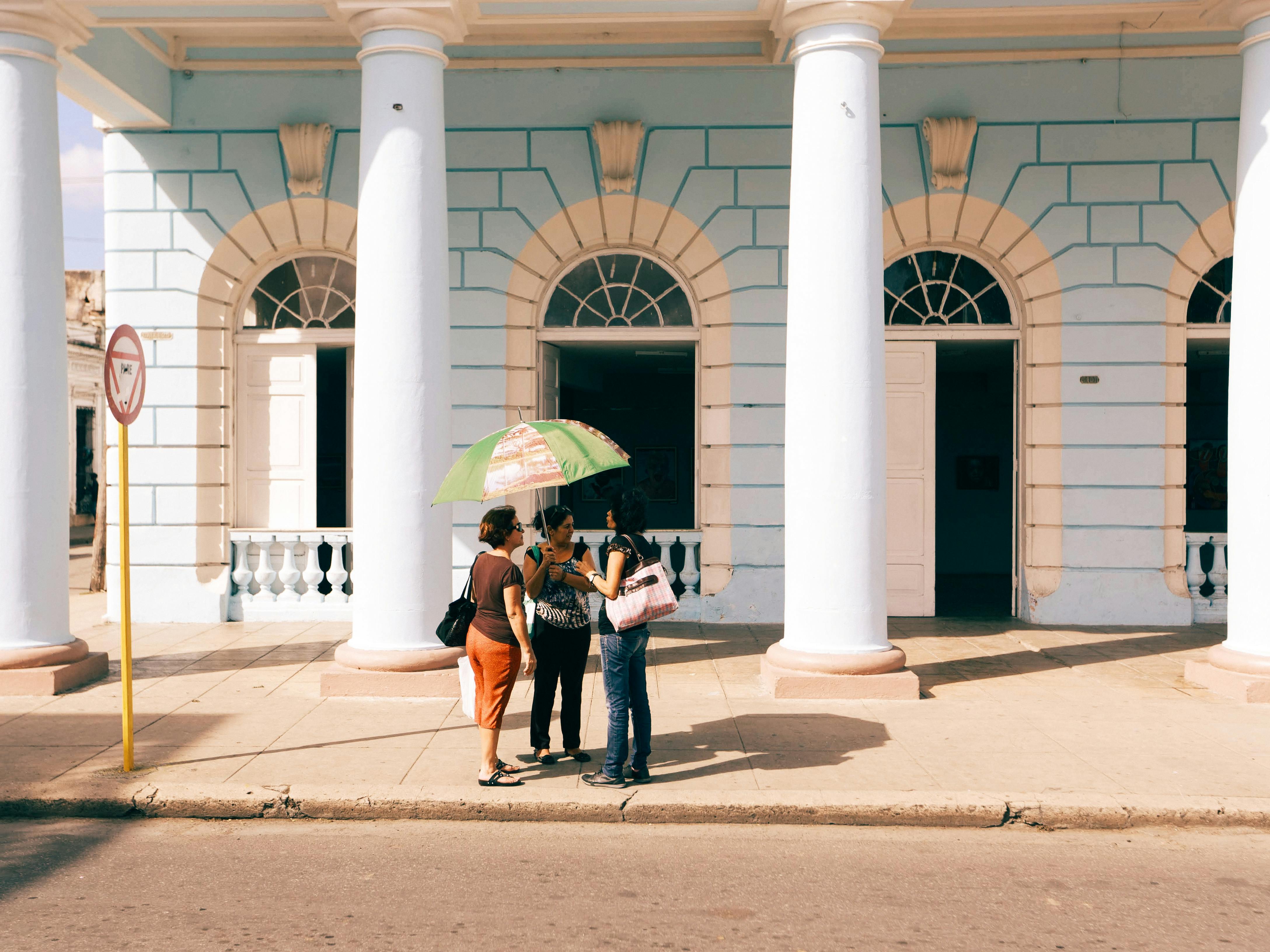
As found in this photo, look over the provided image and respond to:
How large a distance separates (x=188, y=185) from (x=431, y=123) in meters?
4.41

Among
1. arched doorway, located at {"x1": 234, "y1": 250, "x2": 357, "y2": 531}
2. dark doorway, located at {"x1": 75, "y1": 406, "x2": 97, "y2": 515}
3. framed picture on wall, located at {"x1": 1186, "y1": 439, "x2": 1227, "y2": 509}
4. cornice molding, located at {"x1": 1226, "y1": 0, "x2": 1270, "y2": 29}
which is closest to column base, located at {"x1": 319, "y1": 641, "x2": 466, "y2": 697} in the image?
arched doorway, located at {"x1": 234, "y1": 250, "x2": 357, "y2": 531}

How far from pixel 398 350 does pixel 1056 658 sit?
6.30m

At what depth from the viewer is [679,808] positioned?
218 inches

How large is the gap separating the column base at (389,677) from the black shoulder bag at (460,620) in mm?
2050

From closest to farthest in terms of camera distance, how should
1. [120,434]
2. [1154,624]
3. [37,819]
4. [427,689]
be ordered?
[37,819]
[120,434]
[427,689]
[1154,624]

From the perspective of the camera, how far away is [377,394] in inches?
317

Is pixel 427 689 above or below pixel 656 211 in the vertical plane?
below

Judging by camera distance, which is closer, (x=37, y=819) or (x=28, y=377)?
(x=37, y=819)

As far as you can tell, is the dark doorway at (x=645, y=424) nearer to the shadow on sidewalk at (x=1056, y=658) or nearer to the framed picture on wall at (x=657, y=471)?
the framed picture on wall at (x=657, y=471)

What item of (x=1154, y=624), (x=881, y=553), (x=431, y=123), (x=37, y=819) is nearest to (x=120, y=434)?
(x=37, y=819)

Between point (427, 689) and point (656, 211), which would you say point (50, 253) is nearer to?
point (427, 689)

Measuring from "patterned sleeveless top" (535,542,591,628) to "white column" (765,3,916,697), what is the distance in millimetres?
2295

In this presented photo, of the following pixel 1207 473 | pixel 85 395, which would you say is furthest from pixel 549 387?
pixel 85 395

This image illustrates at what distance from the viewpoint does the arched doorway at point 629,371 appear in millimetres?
11297
